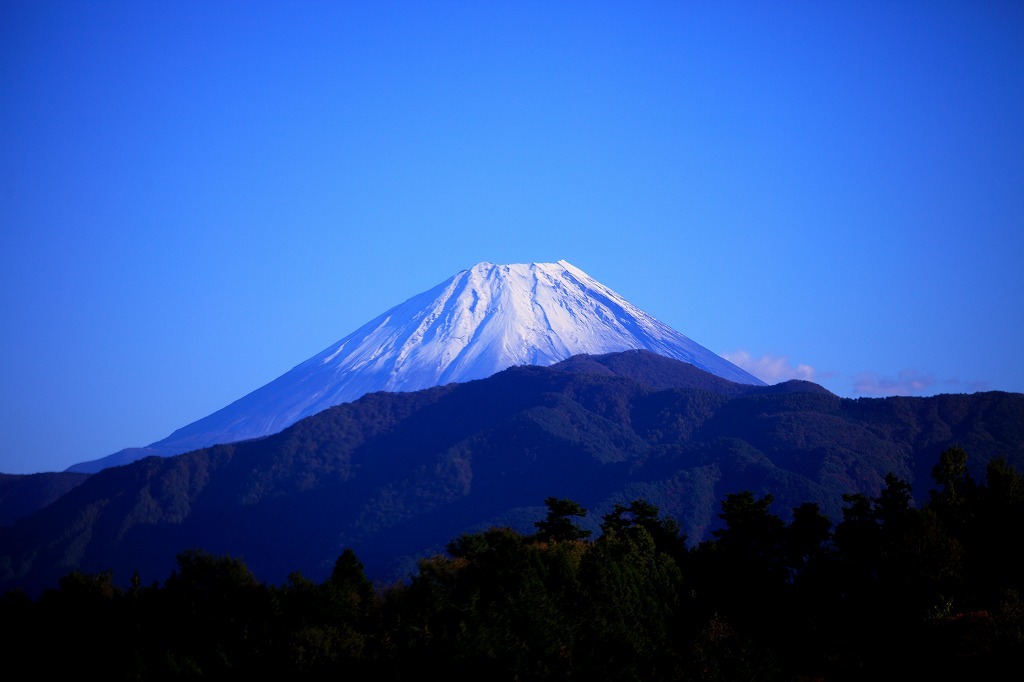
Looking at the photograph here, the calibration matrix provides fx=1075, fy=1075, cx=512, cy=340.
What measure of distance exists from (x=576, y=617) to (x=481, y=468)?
128m

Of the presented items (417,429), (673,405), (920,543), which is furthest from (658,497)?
(920,543)

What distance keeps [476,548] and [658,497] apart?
85.8 m

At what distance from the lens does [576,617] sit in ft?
108

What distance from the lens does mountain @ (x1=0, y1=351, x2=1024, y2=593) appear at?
13250cm

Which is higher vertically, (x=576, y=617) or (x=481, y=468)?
(x=481, y=468)

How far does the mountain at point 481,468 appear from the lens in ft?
435

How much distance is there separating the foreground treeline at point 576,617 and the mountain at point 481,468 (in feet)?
237

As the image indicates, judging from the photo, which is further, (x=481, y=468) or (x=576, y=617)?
(x=481, y=468)

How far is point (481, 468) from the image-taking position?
526 feet

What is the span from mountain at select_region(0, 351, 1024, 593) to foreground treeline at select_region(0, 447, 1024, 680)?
7229 cm

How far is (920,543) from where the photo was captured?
39.3 meters

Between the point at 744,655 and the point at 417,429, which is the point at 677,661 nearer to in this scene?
the point at 744,655

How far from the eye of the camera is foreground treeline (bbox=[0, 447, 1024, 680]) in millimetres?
29031

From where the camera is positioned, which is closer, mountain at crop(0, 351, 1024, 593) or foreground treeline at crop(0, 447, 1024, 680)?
foreground treeline at crop(0, 447, 1024, 680)
